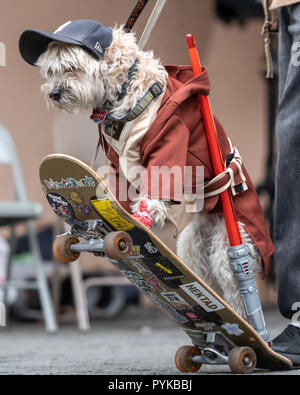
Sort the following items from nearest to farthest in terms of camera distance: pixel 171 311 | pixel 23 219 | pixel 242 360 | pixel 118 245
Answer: pixel 118 245
pixel 242 360
pixel 171 311
pixel 23 219

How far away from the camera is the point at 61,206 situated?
6.11 ft

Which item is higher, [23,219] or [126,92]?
[126,92]

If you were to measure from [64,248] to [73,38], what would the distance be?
54cm

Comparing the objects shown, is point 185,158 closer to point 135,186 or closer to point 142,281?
point 135,186

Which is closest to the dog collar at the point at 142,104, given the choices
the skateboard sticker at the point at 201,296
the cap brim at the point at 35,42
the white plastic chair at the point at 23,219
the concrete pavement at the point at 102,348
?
the cap brim at the point at 35,42

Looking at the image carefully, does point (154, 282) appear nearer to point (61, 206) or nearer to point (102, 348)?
point (61, 206)

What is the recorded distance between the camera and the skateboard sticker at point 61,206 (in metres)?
1.85

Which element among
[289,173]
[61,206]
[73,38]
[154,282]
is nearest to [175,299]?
[154,282]

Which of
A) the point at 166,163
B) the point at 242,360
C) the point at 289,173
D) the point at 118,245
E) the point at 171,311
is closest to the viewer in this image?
the point at 118,245

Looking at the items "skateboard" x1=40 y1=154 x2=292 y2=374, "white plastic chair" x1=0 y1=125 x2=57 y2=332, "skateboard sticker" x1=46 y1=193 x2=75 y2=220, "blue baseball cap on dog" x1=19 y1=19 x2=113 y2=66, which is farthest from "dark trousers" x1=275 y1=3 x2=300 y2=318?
"white plastic chair" x1=0 y1=125 x2=57 y2=332

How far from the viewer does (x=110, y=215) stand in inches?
68.7

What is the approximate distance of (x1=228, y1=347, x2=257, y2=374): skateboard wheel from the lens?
1887mm

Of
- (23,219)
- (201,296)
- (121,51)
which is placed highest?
(121,51)

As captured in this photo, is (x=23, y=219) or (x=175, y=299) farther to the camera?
(x=23, y=219)
